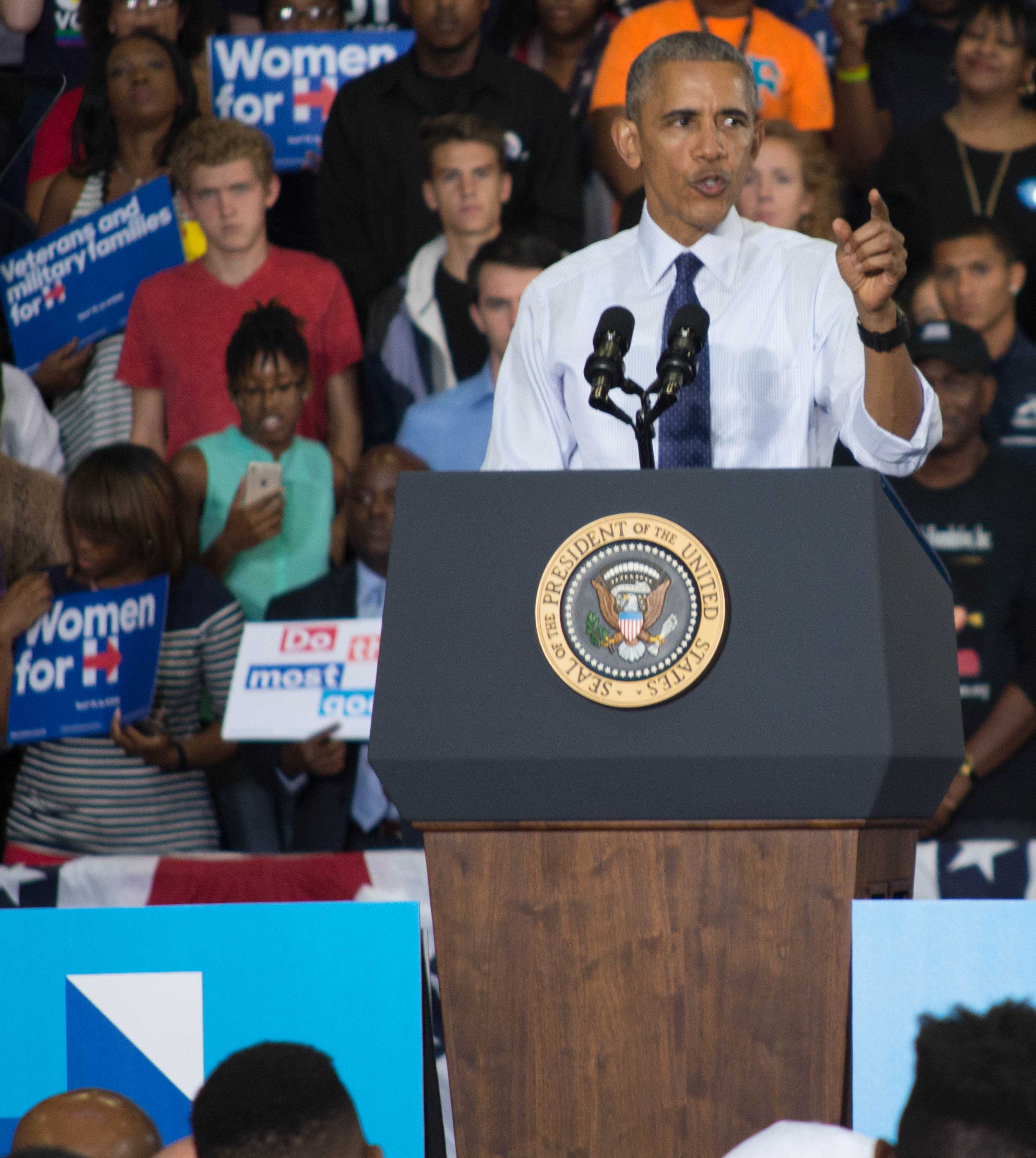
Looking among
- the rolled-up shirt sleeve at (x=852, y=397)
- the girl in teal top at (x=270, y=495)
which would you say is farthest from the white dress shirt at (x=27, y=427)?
the rolled-up shirt sleeve at (x=852, y=397)

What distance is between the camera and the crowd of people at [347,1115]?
4.11 ft

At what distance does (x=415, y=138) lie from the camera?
5086mm

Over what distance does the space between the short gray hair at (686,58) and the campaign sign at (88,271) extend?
2770 mm

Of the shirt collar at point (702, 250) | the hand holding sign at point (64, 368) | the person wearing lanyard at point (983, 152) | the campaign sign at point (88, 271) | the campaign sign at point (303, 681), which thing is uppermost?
the person wearing lanyard at point (983, 152)

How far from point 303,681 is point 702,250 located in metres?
1.88

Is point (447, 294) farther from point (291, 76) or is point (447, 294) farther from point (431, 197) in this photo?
point (291, 76)

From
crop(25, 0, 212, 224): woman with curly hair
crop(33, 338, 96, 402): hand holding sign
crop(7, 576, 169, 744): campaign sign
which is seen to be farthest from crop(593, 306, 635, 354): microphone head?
crop(25, 0, 212, 224): woman with curly hair

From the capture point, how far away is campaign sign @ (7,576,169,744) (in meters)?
3.83

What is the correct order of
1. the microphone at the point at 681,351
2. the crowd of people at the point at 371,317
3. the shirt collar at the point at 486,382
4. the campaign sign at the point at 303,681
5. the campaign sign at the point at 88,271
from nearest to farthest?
the microphone at the point at 681,351, the campaign sign at the point at 303,681, the crowd of people at the point at 371,317, the shirt collar at the point at 486,382, the campaign sign at the point at 88,271

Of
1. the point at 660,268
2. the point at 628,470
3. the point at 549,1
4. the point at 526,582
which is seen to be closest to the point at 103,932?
the point at 526,582

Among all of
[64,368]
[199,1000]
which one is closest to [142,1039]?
[199,1000]

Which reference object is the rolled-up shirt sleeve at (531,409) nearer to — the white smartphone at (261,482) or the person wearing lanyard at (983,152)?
the white smartphone at (261,482)

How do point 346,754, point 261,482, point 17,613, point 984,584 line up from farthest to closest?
point 261,482, point 346,754, point 984,584, point 17,613

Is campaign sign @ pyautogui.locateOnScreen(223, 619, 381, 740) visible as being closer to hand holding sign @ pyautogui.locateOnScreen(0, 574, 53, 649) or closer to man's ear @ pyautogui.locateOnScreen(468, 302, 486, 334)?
hand holding sign @ pyautogui.locateOnScreen(0, 574, 53, 649)
